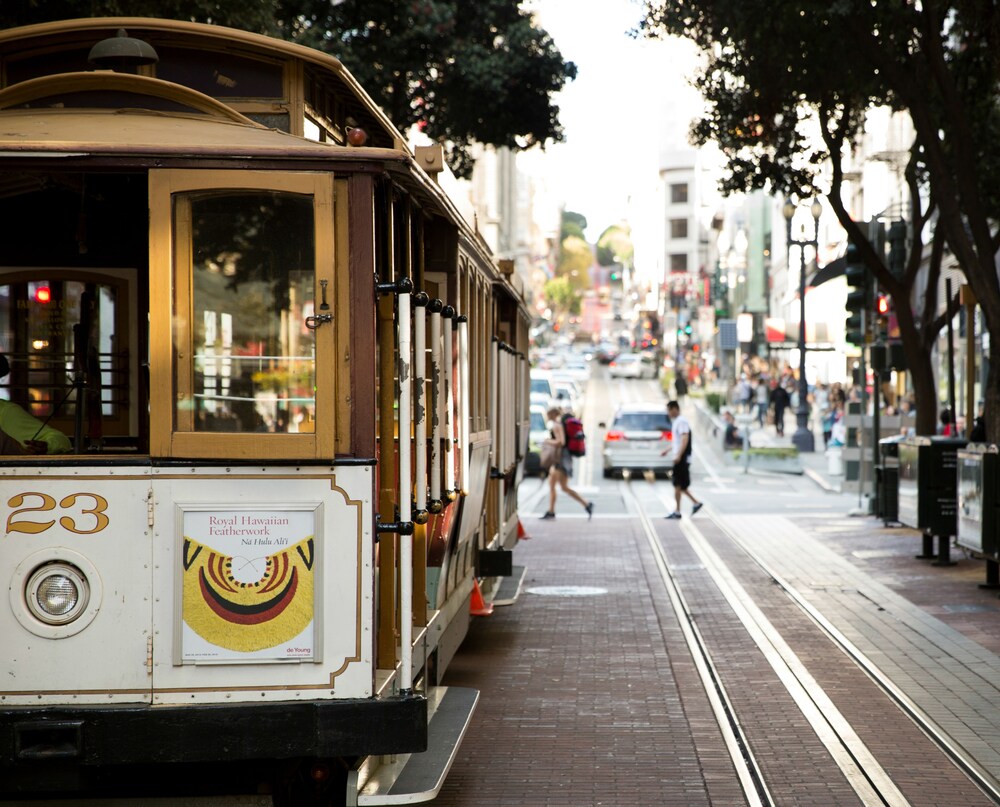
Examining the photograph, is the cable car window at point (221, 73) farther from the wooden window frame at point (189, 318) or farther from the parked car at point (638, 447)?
the parked car at point (638, 447)

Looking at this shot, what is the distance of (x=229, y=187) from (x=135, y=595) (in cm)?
157

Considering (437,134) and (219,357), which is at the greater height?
(437,134)

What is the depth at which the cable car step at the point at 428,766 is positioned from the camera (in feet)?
20.9

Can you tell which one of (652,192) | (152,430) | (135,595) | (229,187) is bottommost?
(135,595)

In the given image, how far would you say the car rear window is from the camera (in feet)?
114

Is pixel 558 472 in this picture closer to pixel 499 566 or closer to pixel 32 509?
pixel 499 566

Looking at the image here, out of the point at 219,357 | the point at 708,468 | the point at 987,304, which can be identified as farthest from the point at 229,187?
the point at 708,468

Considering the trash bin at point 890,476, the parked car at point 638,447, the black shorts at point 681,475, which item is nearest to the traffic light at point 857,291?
the trash bin at point 890,476

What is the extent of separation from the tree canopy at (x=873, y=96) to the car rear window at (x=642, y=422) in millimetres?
11094

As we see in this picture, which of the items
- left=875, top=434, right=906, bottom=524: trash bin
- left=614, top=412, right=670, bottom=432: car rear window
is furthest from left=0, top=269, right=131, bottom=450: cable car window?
left=614, top=412, right=670, bottom=432: car rear window

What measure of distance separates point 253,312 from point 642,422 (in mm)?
29522

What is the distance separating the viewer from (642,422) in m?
35.2

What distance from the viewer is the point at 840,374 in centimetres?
6419

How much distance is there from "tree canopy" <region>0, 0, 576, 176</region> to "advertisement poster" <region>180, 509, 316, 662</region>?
1590 cm
